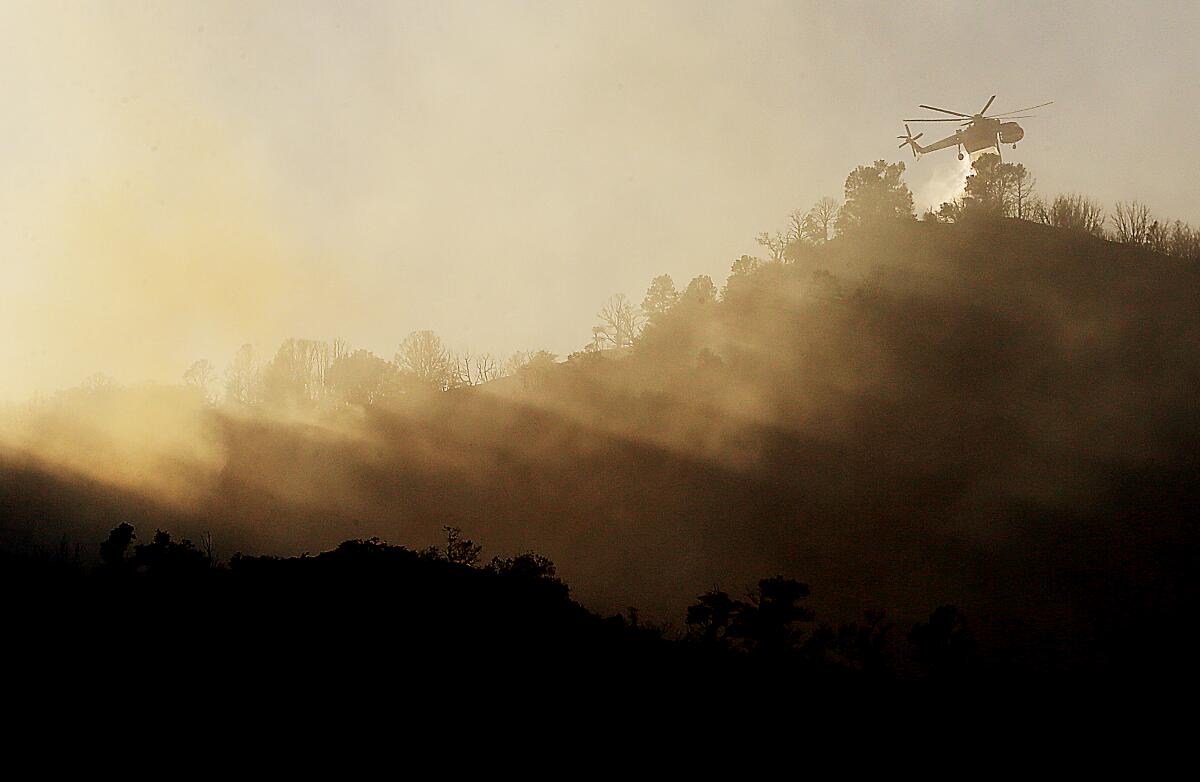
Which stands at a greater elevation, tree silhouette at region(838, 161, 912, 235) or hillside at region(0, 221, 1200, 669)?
tree silhouette at region(838, 161, 912, 235)

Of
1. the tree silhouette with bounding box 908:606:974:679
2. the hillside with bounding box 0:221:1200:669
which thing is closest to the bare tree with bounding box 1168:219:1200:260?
the hillside with bounding box 0:221:1200:669

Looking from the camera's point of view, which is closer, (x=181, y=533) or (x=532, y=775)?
(x=532, y=775)

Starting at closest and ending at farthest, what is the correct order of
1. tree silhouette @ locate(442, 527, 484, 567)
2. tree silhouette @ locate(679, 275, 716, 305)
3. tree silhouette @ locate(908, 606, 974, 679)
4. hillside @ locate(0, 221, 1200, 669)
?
tree silhouette @ locate(908, 606, 974, 679), tree silhouette @ locate(442, 527, 484, 567), hillside @ locate(0, 221, 1200, 669), tree silhouette @ locate(679, 275, 716, 305)

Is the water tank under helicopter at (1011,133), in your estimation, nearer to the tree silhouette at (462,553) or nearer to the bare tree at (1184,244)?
the bare tree at (1184,244)

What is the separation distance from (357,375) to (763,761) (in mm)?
104050

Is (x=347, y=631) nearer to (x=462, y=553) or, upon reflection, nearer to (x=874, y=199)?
(x=462, y=553)

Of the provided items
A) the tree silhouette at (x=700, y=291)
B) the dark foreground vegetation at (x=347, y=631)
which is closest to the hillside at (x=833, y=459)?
the tree silhouette at (x=700, y=291)

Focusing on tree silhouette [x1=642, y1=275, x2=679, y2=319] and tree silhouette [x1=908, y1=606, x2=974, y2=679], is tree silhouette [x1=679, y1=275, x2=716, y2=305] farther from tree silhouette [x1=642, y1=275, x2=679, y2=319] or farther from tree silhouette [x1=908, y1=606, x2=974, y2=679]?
tree silhouette [x1=908, y1=606, x2=974, y2=679]

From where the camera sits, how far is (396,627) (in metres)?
19.9

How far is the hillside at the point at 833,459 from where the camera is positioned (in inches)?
2063

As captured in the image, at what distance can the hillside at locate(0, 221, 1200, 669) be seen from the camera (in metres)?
52.4

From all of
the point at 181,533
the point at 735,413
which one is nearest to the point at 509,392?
the point at 735,413

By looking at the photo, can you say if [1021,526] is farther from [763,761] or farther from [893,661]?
[763,761]

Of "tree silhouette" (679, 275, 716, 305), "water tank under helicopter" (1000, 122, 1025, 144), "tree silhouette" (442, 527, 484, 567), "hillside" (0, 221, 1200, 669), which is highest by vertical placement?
"water tank under helicopter" (1000, 122, 1025, 144)
